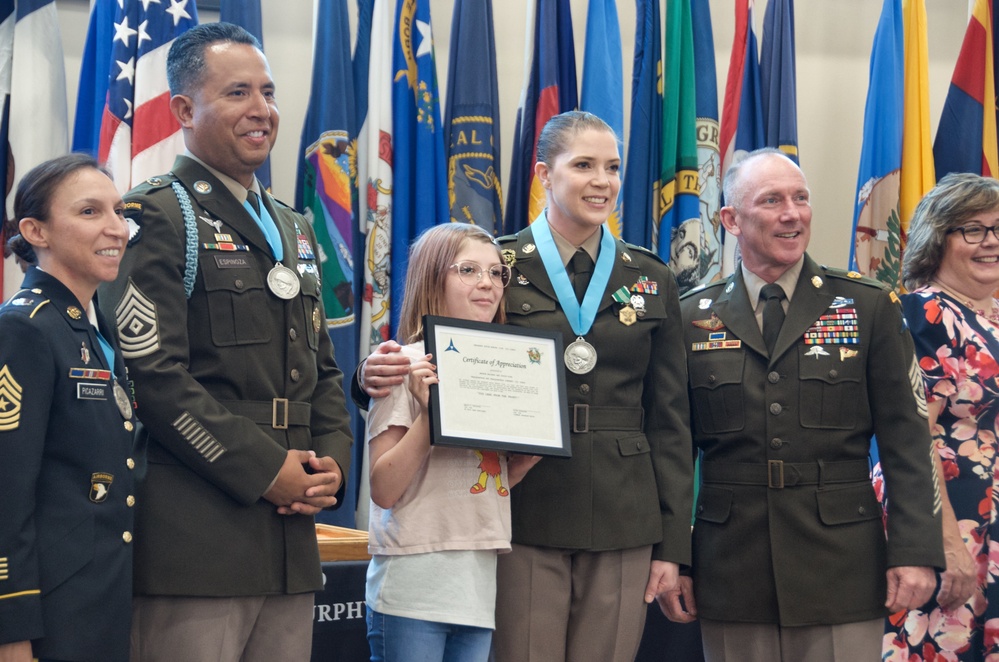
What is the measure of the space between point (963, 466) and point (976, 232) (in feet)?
2.42

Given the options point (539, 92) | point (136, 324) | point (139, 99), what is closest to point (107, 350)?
point (136, 324)

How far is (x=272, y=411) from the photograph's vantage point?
7.91ft

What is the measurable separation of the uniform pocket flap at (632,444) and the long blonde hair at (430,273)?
563mm

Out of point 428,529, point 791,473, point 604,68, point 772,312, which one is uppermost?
point 604,68

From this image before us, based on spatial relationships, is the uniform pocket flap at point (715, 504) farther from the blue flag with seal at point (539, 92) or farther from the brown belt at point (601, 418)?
the blue flag with seal at point (539, 92)

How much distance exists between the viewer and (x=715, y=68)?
5.18 m

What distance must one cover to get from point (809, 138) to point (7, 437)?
4.51 m

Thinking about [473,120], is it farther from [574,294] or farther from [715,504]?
[715,504]

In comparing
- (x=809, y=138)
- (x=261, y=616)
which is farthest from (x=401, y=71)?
(x=261, y=616)

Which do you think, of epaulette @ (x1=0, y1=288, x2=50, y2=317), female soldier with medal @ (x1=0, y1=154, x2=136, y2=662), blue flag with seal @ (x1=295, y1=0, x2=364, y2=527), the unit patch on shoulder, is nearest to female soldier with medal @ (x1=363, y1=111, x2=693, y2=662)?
the unit patch on shoulder

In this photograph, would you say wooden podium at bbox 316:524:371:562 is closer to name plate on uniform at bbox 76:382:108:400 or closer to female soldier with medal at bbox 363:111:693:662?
female soldier with medal at bbox 363:111:693:662

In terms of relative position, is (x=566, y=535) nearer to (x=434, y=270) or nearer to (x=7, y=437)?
(x=434, y=270)

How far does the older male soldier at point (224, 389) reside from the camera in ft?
7.41

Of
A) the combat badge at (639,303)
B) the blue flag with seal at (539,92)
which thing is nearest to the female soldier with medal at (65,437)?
the combat badge at (639,303)
